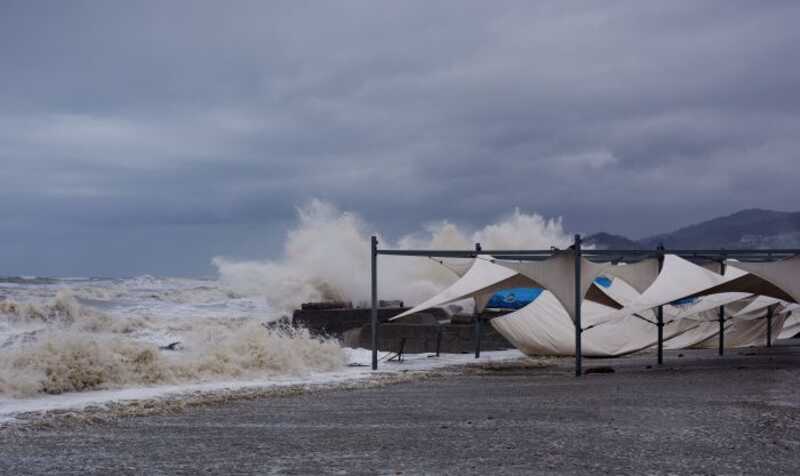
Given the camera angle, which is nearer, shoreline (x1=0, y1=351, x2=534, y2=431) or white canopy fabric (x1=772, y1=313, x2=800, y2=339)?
shoreline (x1=0, y1=351, x2=534, y2=431)

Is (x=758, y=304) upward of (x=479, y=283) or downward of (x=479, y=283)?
downward

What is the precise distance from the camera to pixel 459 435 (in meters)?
7.82

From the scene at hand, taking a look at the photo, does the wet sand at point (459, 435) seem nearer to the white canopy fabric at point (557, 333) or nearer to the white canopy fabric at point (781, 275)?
the white canopy fabric at point (781, 275)

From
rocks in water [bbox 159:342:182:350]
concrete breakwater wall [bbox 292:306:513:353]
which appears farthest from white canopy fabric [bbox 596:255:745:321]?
rocks in water [bbox 159:342:182:350]

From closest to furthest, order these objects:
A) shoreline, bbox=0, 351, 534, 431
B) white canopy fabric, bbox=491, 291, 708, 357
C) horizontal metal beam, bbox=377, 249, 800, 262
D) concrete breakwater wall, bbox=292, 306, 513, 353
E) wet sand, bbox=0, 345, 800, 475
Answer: wet sand, bbox=0, 345, 800, 475 → shoreline, bbox=0, 351, 534, 431 → horizontal metal beam, bbox=377, 249, 800, 262 → white canopy fabric, bbox=491, 291, 708, 357 → concrete breakwater wall, bbox=292, 306, 513, 353

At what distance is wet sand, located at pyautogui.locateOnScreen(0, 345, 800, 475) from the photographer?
254 inches

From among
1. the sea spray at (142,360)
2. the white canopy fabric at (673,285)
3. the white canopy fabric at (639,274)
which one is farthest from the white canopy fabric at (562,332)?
the sea spray at (142,360)

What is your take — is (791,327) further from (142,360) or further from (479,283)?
(142,360)

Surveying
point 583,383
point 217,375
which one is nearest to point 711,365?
point 583,383

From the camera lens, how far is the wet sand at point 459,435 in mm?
6449

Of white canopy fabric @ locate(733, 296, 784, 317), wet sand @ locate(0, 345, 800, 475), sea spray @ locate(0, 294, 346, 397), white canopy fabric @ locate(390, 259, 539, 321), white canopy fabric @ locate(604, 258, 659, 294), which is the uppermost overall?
white canopy fabric @ locate(604, 258, 659, 294)

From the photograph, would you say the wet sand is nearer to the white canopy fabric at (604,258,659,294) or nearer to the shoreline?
the shoreline

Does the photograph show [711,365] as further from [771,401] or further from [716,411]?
[716,411]

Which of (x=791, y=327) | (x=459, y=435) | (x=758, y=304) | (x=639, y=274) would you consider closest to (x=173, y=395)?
(x=459, y=435)
